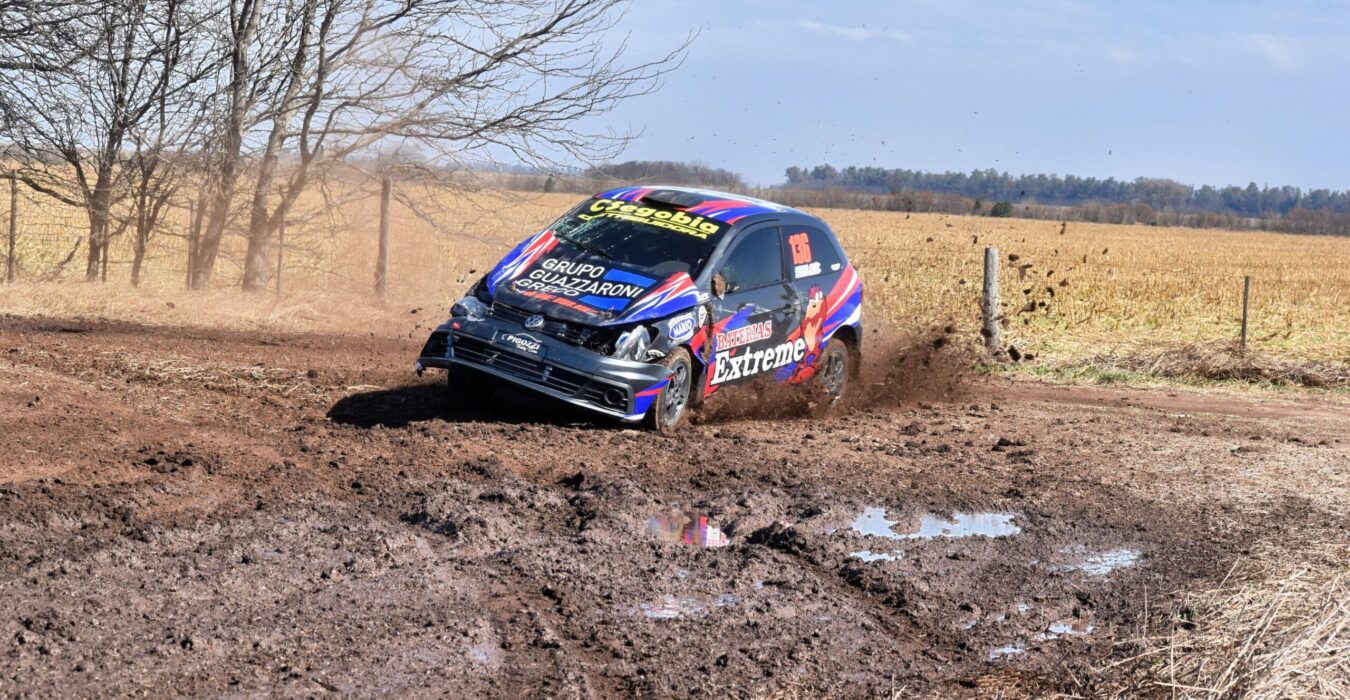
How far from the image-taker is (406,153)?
1780 centimetres

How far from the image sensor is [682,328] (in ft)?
31.1

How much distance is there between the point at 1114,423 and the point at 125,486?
8.39 m

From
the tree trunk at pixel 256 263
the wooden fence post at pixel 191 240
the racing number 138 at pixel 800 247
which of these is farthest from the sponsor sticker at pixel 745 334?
the wooden fence post at pixel 191 240

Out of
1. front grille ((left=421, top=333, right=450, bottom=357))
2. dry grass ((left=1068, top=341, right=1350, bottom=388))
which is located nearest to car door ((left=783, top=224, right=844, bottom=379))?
front grille ((left=421, top=333, right=450, bottom=357))

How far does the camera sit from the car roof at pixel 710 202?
10.5m

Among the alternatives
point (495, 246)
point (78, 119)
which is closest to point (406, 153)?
point (495, 246)

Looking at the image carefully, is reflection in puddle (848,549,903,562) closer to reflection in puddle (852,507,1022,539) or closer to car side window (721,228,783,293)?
reflection in puddle (852,507,1022,539)

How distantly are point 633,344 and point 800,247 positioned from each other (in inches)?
93.6

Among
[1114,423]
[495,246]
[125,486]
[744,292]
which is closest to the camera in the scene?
[125,486]

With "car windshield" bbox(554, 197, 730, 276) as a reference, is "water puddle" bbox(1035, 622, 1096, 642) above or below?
below

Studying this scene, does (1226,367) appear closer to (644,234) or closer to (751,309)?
(751,309)

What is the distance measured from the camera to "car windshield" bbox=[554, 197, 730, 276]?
9.98 m

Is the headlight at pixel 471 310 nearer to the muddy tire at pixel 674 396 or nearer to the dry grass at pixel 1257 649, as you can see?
the muddy tire at pixel 674 396

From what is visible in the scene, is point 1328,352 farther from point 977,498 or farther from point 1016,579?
point 1016,579
